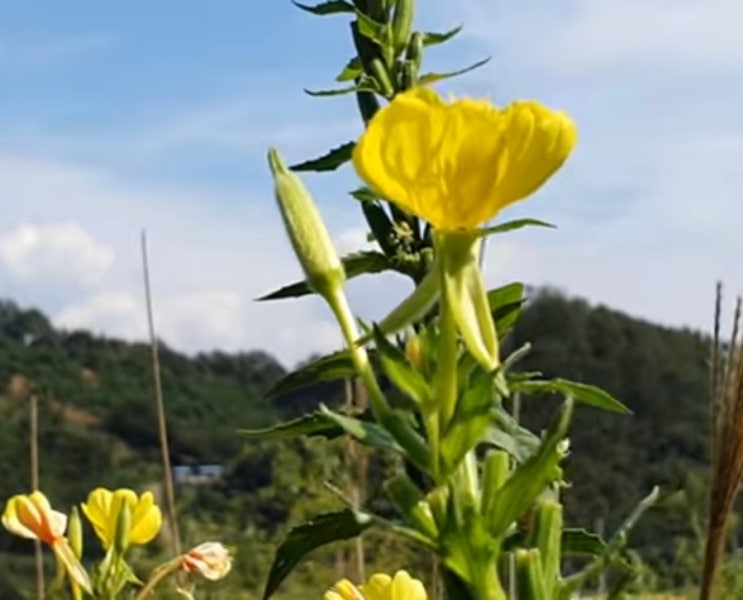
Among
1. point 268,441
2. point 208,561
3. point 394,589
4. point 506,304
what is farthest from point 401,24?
point 268,441

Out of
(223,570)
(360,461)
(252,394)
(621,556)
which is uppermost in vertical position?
(621,556)

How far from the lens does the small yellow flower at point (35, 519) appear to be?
1.48 meters

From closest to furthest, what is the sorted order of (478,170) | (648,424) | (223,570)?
(478,170) → (223,570) → (648,424)

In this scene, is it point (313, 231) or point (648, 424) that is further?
point (648, 424)

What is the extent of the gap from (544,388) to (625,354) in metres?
27.6

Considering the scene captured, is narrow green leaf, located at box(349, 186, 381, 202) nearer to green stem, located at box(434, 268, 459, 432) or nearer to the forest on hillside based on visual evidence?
the forest on hillside

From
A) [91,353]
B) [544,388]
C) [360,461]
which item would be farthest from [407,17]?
[91,353]

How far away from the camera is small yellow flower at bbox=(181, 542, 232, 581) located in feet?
5.06

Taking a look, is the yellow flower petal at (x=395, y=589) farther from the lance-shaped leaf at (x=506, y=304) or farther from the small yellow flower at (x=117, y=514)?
the small yellow flower at (x=117, y=514)

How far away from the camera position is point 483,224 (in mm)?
726

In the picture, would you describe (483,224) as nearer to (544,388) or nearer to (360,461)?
(544,388)

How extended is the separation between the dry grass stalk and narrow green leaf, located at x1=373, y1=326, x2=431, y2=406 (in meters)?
0.83

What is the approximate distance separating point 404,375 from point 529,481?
8cm

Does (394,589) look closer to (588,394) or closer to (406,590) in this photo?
(406,590)
